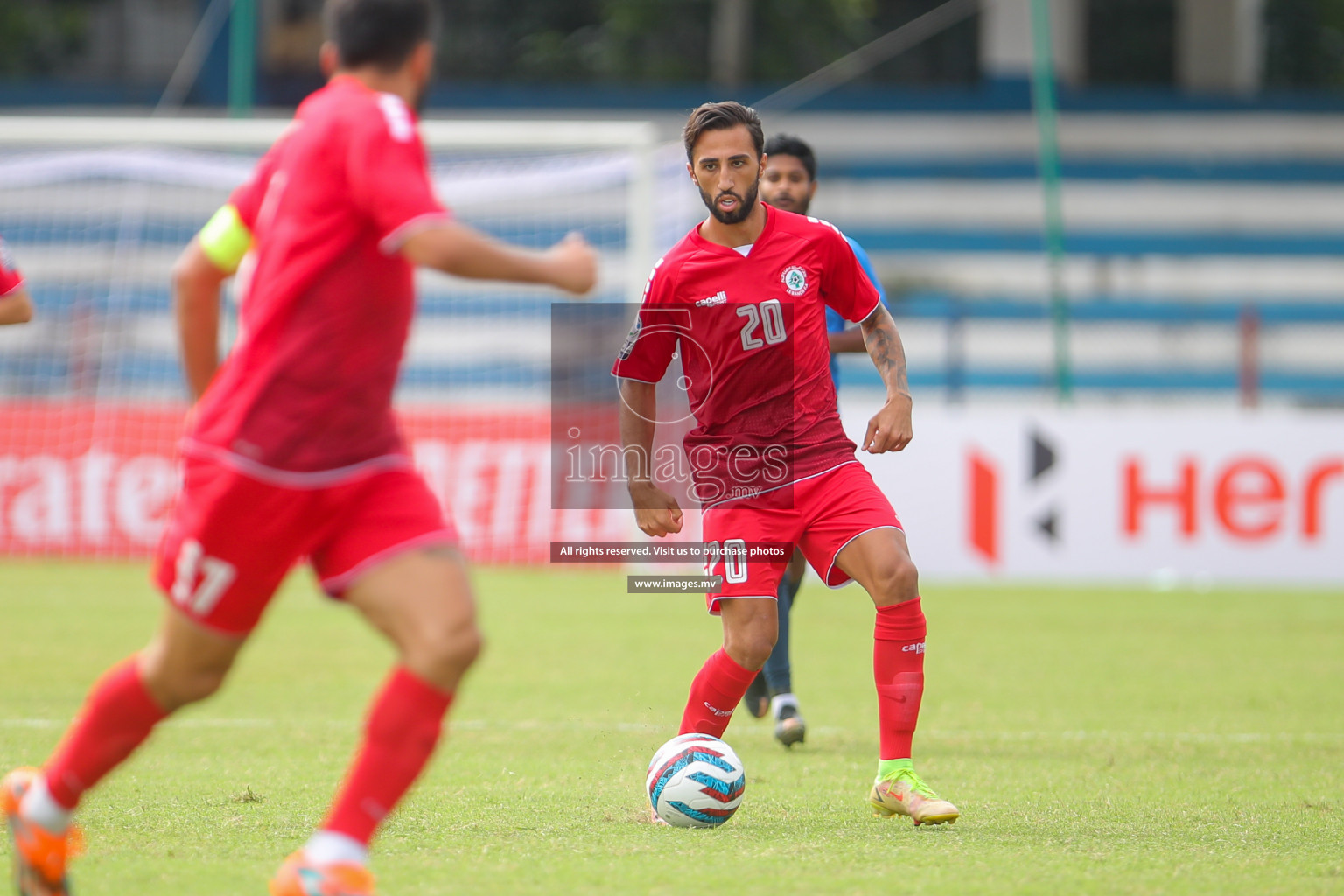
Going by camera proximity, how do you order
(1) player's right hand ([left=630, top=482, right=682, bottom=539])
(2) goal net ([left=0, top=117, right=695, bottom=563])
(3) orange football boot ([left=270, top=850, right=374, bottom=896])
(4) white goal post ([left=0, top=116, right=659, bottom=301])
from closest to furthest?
1. (3) orange football boot ([left=270, top=850, right=374, bottom=896])
2. (1) player's right hand ([left=630, top=482, right=682, bottom=539])
3. (4) white goal post ([left=0, top=116, right=659, bottom=301])
4. (2) goal net ([left=0, top=117, right=695, bottom=563])

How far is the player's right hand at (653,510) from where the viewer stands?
4.91m

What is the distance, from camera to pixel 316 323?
3270 millimetres

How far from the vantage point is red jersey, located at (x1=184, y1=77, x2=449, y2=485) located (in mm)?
3242

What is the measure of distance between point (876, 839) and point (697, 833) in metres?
0.52

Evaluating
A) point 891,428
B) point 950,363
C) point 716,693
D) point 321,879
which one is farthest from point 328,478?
point 950,363

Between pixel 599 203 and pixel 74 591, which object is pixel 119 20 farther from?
pixel 74 591

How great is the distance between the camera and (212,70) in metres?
23.2

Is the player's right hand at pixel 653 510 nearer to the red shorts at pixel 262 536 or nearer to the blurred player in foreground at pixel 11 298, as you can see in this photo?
the red shorts at pixel 262 536

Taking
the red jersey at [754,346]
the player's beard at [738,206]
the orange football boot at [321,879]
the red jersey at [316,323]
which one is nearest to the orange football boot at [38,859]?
the orange football boot at [321,879]

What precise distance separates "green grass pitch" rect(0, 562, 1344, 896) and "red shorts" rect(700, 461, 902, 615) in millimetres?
739

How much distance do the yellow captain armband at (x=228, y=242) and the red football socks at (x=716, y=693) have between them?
6.82 feet

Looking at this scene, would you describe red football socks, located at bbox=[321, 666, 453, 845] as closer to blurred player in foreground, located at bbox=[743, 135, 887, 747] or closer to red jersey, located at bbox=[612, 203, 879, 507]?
red jersey, located at bbox=[612, 203, 879, 507]

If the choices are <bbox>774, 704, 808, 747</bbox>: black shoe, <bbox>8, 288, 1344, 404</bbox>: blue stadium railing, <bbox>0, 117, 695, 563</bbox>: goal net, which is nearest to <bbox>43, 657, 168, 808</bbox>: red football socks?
<bbox>774, 704, 808, 747</bbox>: black shoe

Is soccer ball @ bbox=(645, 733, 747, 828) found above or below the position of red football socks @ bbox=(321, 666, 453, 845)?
below
